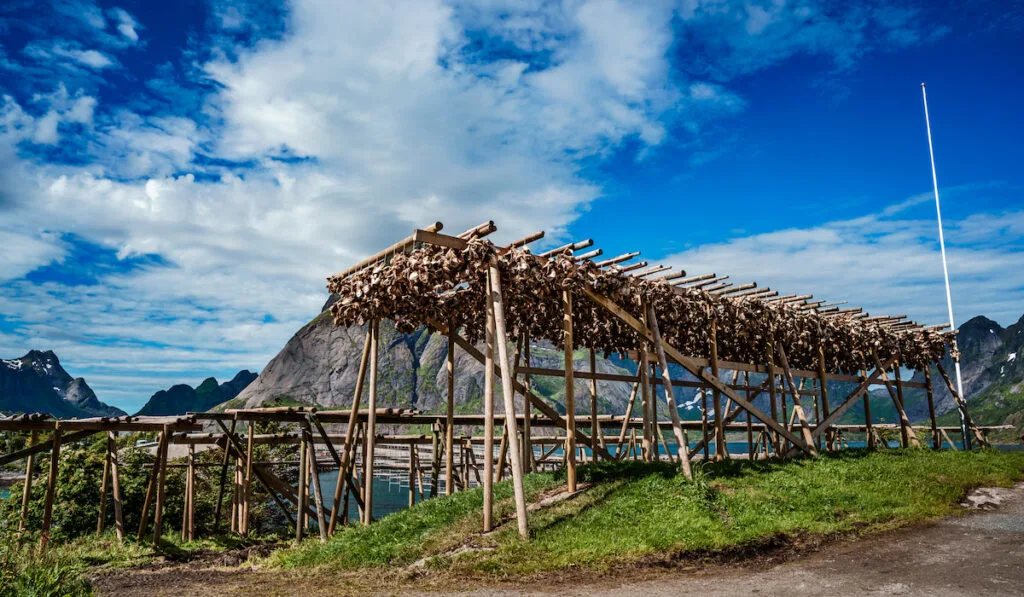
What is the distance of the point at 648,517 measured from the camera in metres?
9.83

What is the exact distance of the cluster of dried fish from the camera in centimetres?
1152

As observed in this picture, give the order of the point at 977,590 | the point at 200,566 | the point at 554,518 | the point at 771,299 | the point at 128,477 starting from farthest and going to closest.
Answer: the point at 128,477 < the point at 771,299 < the point at 200,566 < the point at 554,518 < the point at 977,590

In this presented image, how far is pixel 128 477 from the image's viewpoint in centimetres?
2247

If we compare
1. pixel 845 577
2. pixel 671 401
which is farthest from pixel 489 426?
pixel 845 577

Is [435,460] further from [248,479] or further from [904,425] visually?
[904,425]

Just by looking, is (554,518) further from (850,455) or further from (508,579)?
(850,455)

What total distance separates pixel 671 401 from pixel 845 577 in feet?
15.9

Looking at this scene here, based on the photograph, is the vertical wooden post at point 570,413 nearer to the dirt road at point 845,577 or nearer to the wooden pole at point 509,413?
the wooden pole at point 509,413

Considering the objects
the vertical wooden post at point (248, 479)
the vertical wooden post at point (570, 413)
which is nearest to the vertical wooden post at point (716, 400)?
the vertical wooden post at point (570, 413)

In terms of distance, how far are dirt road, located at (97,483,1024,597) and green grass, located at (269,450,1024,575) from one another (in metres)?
0.67

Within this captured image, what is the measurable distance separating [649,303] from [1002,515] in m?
7.45

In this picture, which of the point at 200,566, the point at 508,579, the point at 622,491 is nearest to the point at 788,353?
the point at 622,491

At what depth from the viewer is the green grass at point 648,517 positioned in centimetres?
888

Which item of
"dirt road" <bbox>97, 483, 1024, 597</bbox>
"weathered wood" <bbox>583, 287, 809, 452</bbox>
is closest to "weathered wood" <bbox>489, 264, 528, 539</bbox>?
"dirt road" <bbox>97, 483, 1024, 597</bbox>
